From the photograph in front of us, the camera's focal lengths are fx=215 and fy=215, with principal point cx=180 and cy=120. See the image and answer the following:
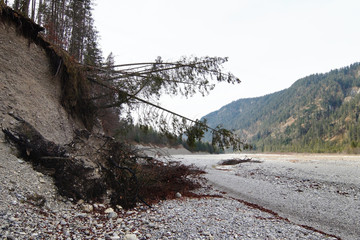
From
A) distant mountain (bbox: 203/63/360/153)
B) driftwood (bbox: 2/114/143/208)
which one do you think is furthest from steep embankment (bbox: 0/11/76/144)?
distant mountain (bbox: 203/63/360/153)

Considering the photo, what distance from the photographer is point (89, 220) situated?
12.6 feet

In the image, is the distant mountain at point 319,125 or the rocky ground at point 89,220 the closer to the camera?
the rocky ground at point 89,220

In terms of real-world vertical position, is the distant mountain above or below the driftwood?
above

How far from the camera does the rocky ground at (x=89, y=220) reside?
10.3 ft

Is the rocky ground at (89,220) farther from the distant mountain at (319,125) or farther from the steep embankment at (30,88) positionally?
the distant mountain at (319,125)

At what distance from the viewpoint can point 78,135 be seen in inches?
233

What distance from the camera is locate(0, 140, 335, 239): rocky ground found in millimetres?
3127

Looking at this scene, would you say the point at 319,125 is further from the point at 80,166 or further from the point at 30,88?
the point at 30,88

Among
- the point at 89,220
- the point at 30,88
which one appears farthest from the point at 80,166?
the point at 30,88

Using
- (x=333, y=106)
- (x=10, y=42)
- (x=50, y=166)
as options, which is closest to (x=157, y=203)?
(x=50, y=166)

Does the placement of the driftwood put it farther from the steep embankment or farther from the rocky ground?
the steep embankment

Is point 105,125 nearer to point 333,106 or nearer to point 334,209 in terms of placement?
point 334,209

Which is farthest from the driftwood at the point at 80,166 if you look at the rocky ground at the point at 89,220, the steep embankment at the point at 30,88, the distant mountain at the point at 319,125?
the distant mountain at the point at 319,125

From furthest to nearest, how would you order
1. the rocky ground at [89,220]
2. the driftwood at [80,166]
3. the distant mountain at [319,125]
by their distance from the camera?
the distant mountain at [319,125] < the driftwood at [80,166] < the rocky ground at [89,220]
